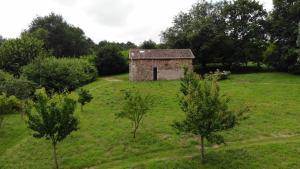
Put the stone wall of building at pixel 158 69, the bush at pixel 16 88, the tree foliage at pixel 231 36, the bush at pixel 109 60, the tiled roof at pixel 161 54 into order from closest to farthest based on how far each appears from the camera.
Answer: the bush at pixel 16 88
the stone wall of building at pixel 158 69
the tiled roof at pixel 161 54
the tree foliage at pixel 231 36
the bush at pixel 109 60

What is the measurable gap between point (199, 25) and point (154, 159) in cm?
3923

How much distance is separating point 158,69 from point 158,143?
26516 millimetres

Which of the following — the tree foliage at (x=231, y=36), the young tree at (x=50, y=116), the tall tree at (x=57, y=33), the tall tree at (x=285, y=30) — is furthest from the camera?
the tall tree at (x=57, y=33)

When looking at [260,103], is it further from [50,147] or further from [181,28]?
[181,28]

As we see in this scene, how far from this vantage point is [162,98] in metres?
36.2

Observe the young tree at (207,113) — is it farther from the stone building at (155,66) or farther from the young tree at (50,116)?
the stone building at (155,66)

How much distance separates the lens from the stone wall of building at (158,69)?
48906 mm

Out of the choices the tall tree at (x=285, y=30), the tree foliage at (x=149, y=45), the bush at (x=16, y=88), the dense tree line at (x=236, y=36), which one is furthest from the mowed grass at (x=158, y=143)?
the tree foliage at (x=149, y=45)

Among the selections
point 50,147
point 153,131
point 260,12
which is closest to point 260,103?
point 153,131

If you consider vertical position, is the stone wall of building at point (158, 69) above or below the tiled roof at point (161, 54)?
below

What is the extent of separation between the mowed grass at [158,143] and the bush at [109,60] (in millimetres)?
28667

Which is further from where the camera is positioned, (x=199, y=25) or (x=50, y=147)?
(x=199, y=25)

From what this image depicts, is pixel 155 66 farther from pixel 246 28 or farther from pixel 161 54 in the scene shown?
pixel 246 28

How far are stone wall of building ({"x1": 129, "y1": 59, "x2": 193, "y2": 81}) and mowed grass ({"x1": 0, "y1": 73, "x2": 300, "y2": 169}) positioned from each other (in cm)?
1518
